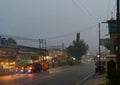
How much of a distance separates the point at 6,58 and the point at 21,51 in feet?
47.3

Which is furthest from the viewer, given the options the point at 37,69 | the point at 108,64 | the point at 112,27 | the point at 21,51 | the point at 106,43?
the point at 21,51

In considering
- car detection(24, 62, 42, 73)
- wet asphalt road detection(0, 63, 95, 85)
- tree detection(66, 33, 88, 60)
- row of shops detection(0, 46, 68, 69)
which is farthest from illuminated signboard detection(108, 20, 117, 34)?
tree detection(66, 33, 88, 60)

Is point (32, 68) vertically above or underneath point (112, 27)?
underneath

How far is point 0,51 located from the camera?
66938 millimetres

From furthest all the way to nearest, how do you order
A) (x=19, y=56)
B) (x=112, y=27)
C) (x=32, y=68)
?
1. (x=19, y=56)
2. (x=32, y=68)
3. (x=112, y=27)

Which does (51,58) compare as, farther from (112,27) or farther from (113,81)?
(113,81)

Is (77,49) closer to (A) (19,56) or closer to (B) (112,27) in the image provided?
(A) (19,56)

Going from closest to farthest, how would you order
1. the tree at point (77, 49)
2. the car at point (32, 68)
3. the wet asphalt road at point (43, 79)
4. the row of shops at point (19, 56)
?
the wet asphalt road at point (43, 79) < the car at point (32, 68) < the row of shops at point (19, 56) < the tree at point (77, 49)

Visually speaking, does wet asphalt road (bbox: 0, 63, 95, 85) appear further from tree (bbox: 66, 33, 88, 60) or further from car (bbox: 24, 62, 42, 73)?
tree (bbox: 66, 33, 88, 60)

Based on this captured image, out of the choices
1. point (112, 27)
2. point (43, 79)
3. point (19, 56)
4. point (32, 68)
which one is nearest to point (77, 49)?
point (19, 56)

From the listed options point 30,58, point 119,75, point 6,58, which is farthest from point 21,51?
point 119,75

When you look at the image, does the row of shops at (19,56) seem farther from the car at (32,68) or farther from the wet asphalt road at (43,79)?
the wet asphalt road at (43,79)

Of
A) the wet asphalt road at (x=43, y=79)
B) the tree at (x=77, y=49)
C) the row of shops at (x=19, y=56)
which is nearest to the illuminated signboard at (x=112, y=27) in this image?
the wet asphalt road at (x=43, y=79)

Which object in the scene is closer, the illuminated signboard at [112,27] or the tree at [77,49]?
the illuminated signboard at [112,27]
